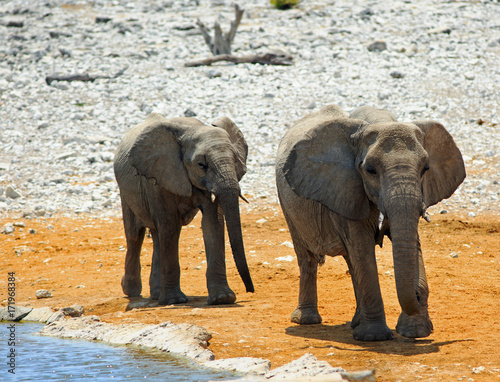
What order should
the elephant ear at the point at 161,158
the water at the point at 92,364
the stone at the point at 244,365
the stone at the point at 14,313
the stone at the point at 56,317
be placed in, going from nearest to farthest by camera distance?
the stone at the point at 244,365
the water at the point at 92,364
the stone at the point at 56,317
the elephant ear at the point at 161,158
the stone at the point at 14,313

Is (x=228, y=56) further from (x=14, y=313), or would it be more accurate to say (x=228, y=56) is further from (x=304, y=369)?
(x=304, y=369)

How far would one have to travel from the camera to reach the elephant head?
855 cm

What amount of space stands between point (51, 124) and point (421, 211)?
15.3m

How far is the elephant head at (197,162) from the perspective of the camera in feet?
28.1

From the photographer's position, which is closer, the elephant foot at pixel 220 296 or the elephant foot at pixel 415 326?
the elephant foot at pixel 415 326

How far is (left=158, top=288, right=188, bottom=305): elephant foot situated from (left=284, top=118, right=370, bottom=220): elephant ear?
2922mm

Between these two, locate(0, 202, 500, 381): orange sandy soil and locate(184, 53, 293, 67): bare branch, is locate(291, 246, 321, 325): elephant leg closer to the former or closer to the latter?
locate(0, 202, 500, 381): orange sandy soil

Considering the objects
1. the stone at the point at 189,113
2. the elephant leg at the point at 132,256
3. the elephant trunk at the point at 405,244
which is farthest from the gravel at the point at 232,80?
the elephant trunk at the point at 405,244

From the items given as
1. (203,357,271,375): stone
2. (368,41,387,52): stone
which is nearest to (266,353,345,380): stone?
(203,357,271,375): stone

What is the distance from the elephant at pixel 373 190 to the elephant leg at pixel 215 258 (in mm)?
1833

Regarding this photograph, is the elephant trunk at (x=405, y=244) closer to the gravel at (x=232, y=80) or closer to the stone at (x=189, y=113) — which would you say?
the gravel at (x=232, y=80)

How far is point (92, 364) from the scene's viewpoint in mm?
6953

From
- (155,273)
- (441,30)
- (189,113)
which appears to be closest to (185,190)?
(155,273)

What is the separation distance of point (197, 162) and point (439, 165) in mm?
3027
